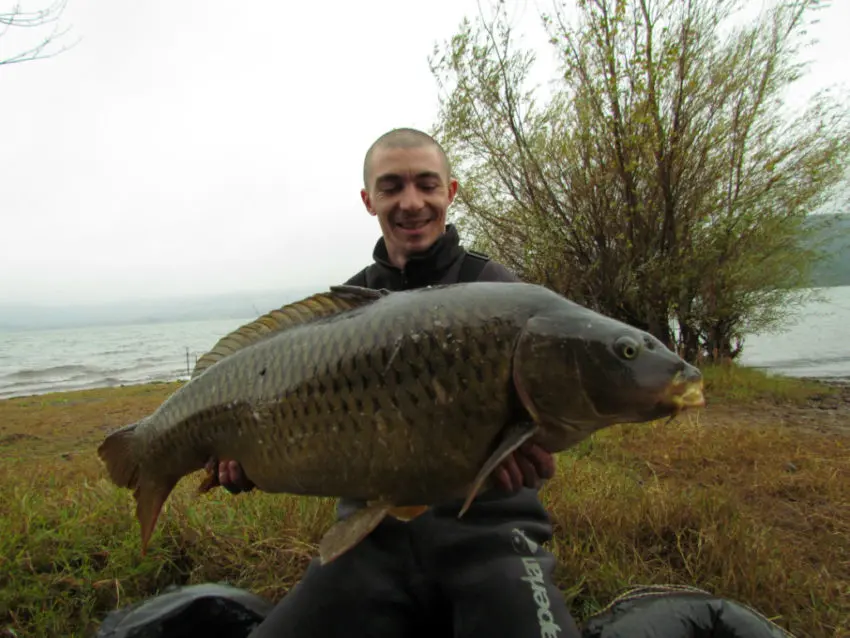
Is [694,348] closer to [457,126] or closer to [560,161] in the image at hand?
[560,161]

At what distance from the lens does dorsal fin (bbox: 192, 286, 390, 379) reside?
7.25 feet

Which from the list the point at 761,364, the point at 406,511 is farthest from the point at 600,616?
the point at 761,364

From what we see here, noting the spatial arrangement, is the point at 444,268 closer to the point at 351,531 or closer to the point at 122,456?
the point at 351,531

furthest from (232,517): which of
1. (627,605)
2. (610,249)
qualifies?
(610,249)

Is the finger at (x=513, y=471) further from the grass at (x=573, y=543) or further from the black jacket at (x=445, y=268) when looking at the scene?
the black jacket at (x=445, y=268)

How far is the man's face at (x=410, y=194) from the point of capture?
3037 millimetres

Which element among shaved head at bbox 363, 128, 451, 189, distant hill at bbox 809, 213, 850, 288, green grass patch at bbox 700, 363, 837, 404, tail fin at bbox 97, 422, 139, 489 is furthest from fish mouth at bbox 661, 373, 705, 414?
distant hill at bbox 809, 213, 850, 288

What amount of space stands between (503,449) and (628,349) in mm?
507

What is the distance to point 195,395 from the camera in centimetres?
243

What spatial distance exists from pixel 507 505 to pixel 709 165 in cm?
980

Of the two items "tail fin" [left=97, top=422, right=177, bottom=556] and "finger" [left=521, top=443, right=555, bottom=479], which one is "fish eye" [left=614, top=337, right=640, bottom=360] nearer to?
"finger" [left=521, top=443, right=555, bottom=479]

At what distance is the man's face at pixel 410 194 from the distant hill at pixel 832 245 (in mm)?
10924

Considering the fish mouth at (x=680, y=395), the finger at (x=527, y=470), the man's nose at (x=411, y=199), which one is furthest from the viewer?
the man's nose at (x=411, y=199)

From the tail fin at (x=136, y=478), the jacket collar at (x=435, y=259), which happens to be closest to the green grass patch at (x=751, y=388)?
the jacket collar at (x=435, y=259)
